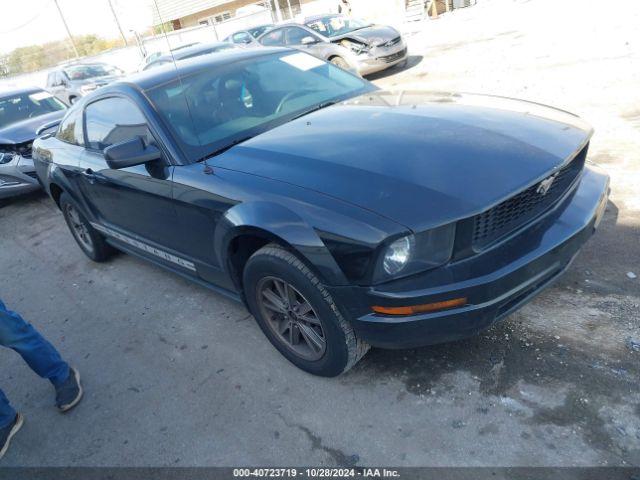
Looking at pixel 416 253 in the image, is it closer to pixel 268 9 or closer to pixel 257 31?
pixel 257 31

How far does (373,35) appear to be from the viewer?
35.1 feet

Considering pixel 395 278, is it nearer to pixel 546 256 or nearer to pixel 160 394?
pixel 546 256

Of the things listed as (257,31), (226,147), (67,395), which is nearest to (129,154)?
(226,147)

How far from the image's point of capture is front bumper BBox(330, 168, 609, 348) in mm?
2043

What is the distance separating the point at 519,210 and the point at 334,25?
1082 centimetres

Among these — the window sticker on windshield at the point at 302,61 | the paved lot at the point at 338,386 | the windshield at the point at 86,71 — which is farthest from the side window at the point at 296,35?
the paved lot at the point at 338,386

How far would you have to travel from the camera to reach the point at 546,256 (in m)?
2.20

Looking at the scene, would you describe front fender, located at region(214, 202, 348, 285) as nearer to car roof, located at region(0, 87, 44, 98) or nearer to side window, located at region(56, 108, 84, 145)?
side window, located at region(56, 108, 84, 145)

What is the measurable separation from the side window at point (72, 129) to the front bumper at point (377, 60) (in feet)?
23.3

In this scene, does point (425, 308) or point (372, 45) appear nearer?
point (425, 308)

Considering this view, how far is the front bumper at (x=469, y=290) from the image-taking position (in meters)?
2.04

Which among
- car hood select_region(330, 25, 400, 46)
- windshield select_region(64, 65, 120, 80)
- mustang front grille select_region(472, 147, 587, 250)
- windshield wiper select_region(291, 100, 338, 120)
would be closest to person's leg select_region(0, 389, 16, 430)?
windshield wiper select_region(291, 100, 338, 120)

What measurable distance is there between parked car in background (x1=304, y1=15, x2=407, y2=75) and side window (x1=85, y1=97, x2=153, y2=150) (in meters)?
7.51

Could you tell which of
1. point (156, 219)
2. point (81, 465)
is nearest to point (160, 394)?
point (81, 465)
